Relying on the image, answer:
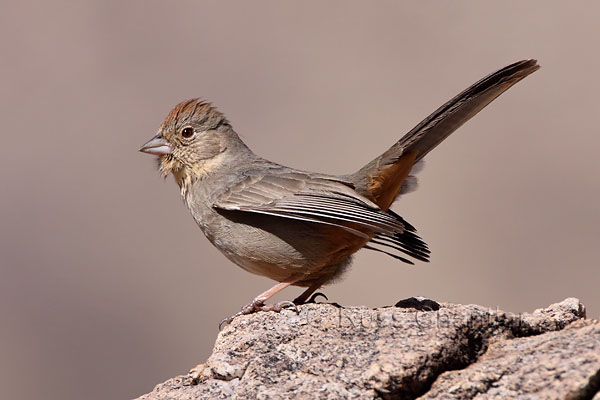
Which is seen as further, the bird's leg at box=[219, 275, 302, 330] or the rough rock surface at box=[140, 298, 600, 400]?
the bird's leg at box=[219, 275, 302, 330]

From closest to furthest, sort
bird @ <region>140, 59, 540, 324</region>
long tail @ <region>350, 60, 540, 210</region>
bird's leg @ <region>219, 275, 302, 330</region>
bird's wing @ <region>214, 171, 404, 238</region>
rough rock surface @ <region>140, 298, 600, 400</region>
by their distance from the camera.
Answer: rough rock surface @ <region>140, 298, 600, 400</region>
bird's leg @ <region>219, 275, 302, 330</region>
bird's wing @ <region>214, 171, 404, 238</region>
bird @ <region>140, 59, 540, 324</region>
long tail @ <region>350, 60, 540, 210</region>

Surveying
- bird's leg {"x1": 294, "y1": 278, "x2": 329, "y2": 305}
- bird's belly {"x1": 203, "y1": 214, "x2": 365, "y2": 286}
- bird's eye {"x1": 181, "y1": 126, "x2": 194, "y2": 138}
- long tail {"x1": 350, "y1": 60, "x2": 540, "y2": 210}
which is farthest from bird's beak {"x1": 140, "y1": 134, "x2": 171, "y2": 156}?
bird's leg {"x1": 294, "y1": 278, "x2": 329, "y2": 305}

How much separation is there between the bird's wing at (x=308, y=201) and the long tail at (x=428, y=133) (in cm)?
23

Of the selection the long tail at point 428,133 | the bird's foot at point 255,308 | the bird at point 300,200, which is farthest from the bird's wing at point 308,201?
the bird's foot at point 255,308

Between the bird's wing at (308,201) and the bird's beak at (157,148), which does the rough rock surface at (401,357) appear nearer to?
the bird's wing at (308,201)

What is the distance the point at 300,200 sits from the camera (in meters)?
5.44

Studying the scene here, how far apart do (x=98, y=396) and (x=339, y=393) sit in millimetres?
8083

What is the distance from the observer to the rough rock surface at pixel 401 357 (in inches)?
128

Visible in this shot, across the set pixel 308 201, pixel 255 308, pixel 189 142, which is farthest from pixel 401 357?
pixel 189 142

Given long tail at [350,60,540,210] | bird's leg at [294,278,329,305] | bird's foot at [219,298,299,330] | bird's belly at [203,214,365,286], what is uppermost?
long tail at [350,60,540,210]

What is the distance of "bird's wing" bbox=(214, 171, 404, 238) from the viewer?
5094 mm

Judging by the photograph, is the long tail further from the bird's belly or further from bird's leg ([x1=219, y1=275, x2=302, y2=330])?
bird's leg ([x1=219, y1=275, x2=302, y2=330])

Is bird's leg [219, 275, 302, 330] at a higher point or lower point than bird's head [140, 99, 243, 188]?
lower

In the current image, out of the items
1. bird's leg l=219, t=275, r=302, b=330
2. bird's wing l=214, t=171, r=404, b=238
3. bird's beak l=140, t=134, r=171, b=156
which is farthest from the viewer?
bird's beak l=140, t=134, r=171, b=156
